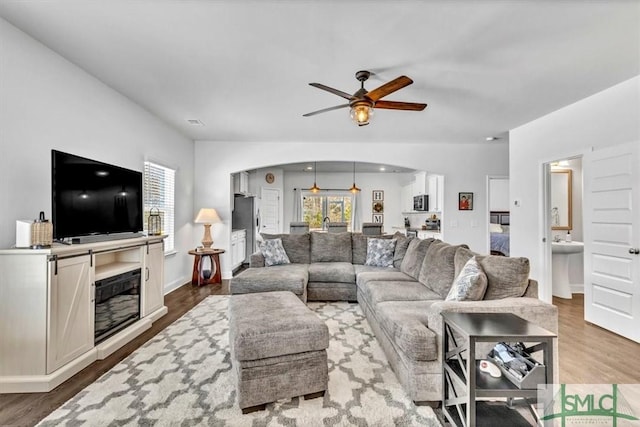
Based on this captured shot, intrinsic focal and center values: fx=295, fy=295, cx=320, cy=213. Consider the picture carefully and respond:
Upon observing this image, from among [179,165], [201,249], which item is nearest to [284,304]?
[201,249]

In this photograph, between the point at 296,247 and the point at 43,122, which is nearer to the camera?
the point at 43,122

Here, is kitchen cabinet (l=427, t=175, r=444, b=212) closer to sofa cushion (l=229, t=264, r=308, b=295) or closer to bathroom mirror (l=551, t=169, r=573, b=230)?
bathroom mirror (l=551, t=169, r=573, b=230)

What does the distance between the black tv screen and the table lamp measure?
5.40ft

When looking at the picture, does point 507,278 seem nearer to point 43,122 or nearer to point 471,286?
point 471,286

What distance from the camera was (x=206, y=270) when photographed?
541 centimetres

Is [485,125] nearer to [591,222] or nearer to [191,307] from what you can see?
[591,222]

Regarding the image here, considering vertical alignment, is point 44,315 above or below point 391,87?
below

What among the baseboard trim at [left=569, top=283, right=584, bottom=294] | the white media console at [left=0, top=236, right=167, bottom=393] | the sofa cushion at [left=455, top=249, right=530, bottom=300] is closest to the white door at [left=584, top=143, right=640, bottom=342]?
the baseboard trim at [left=569, top=283, right=584, bottom=294]

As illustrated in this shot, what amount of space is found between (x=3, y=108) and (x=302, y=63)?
2270 millimetres

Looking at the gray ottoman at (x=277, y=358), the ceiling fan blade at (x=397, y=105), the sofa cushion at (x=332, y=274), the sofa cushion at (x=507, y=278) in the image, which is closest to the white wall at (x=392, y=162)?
the sofa cushion at (x=332, y=274)

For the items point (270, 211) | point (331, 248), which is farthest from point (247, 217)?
point (331, 248)

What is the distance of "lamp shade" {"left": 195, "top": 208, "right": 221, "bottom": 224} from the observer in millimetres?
5035

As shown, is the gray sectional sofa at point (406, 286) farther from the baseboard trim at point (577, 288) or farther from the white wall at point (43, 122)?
the baseboard trim at point (577, 288)

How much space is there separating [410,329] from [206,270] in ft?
14.5
